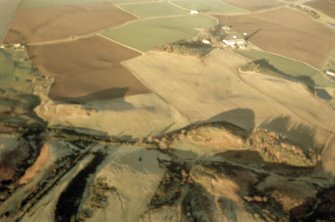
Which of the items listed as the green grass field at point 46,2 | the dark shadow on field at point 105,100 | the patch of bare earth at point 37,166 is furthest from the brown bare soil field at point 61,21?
the patch of bare earth at point 37,166

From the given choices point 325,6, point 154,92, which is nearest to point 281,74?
point 154,92

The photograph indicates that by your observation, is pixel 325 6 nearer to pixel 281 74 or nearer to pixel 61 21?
pixel 281 74

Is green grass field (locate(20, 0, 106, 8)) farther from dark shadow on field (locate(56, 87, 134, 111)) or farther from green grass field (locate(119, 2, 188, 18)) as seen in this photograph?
dark shadow on field (locate(56, 87, 134, 111))

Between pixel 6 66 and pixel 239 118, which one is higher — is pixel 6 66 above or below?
below

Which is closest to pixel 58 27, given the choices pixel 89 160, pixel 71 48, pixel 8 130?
pixel 71 48

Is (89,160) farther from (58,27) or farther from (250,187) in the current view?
(58,27)

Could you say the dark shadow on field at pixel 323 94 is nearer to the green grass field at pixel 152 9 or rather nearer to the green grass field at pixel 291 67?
the green grass field at pixel 291 67
